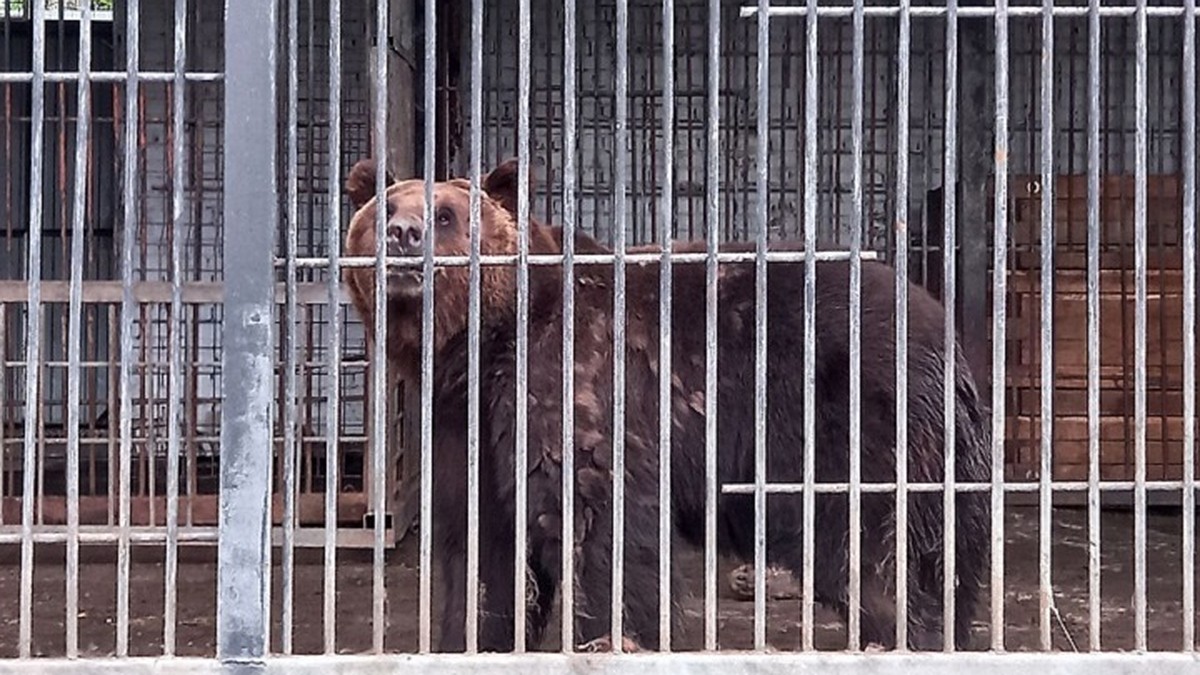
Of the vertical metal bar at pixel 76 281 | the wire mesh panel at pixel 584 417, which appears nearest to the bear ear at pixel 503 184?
the wire mesh panel at pixel 584 417

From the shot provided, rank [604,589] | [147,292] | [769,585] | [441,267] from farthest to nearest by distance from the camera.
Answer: [769,585]
[147,292]
[441,267]
[604,589]

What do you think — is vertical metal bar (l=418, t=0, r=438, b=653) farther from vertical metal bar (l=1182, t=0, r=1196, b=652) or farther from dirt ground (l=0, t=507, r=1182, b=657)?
vertical metal bar (l=1182, t=0, r=1196, b=652)

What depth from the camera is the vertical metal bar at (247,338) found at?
442cm

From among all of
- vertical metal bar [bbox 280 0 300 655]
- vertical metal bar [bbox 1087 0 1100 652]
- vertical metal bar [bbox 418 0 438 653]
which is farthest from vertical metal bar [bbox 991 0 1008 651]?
vertical metal bar [bbox 280 0 300 655]

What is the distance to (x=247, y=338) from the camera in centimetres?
444

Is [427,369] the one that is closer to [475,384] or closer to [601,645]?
[475,384]

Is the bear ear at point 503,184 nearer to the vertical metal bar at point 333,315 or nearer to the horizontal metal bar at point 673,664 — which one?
the vertical metal bar at point 333,315

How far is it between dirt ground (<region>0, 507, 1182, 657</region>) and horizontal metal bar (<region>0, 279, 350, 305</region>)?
1.51 meters

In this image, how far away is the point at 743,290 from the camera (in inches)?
225

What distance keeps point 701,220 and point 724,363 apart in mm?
7404

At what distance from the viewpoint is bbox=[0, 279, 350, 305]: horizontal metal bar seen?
7.36 metres

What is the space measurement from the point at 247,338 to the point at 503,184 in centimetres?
170

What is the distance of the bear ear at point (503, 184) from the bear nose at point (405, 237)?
0.72m

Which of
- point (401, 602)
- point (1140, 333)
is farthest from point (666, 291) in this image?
point (401, 602)
